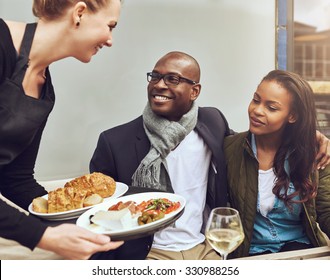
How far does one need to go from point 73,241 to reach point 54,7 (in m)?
0.53

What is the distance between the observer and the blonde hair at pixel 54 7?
0.85m

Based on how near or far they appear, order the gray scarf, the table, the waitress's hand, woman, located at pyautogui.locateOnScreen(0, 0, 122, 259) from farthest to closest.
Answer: the gray scarf, the table, woman, located at pyautogui.locateOnScreen(0, 0, 122, 259), the waitress's hand

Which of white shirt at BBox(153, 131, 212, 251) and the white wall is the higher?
the white wall

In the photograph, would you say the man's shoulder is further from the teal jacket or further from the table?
the table

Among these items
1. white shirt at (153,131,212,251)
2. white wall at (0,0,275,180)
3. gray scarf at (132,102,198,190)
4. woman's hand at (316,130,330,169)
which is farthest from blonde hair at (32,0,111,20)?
woman's hand at (316,130,330,169)

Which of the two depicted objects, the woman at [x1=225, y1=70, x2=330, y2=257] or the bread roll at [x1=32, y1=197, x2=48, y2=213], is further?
the woman at [x1=225, y1=70, x2=330, y2=257]

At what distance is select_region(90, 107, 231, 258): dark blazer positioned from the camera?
1.17 m

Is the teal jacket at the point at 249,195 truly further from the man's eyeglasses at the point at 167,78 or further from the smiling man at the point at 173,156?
the man's eyeglasses at the point at 167,78

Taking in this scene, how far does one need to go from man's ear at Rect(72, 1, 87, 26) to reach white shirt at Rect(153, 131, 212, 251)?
20.8 inches

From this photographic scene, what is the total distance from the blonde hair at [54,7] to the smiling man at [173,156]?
0.34 metres

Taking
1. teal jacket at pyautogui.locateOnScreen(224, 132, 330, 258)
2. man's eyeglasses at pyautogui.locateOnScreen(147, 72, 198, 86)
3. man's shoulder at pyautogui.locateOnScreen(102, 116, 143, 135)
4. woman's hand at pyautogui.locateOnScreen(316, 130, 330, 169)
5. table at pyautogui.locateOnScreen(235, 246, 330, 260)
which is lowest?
table at pyautogui.locateOnScreen(235, 246, 330, 260)

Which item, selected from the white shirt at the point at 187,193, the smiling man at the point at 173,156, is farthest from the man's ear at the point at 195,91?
the white shirt at the point at 187,193
